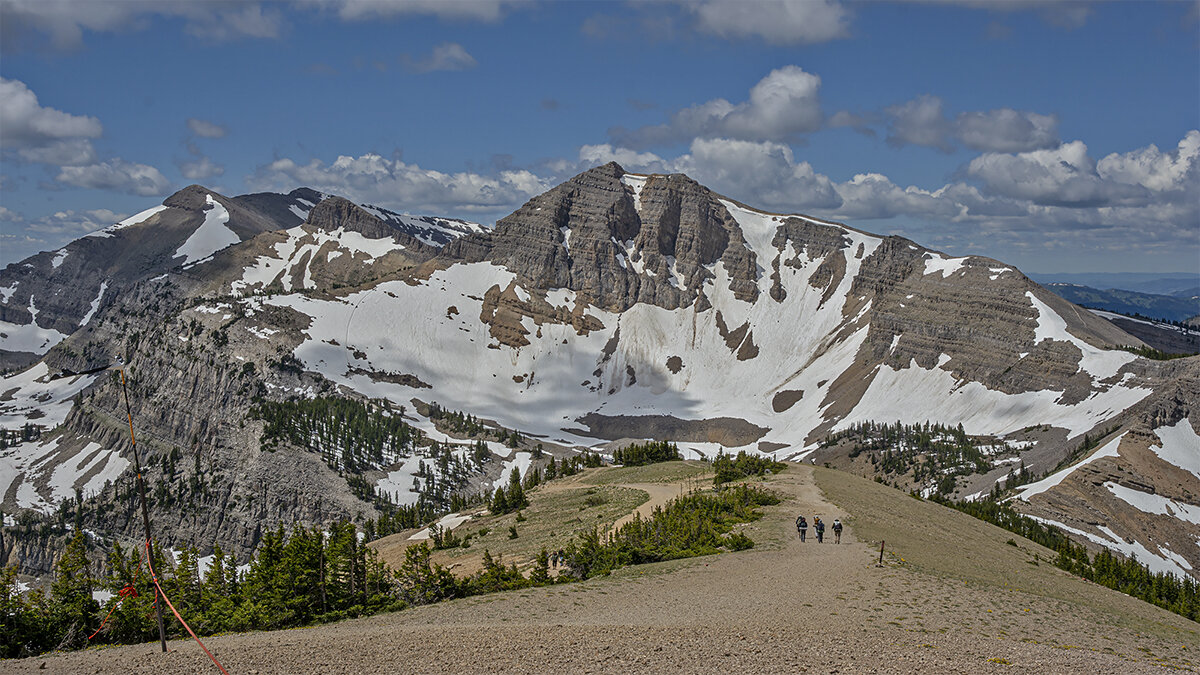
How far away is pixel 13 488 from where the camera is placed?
167750 mm

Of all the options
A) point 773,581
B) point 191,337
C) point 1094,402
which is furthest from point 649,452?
point 191,337

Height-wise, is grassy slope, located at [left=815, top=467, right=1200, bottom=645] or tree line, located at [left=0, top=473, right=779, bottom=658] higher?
tree line, located at [left=0, top=473, right=779, bottom=658]

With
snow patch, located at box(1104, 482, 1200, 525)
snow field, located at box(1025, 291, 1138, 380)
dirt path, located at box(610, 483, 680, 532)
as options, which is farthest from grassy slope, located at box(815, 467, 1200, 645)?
snow field, located at box(1025, 291, 1138, 380)

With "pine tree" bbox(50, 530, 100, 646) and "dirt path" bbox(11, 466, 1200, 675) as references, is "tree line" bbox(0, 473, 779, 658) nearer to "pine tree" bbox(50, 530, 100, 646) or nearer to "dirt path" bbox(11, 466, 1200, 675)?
"pine tree" bbox(50, 530, 100, 646)

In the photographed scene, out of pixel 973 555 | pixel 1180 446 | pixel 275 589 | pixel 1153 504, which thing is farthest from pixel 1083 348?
pixel 275 589

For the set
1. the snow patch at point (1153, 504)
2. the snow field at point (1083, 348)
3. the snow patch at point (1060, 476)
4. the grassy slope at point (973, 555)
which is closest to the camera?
the grassy slope at point (973, 555)

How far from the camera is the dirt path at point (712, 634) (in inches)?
843

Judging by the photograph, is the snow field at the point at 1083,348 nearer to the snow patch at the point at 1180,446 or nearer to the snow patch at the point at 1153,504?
the snow patch at the point at 1180,446

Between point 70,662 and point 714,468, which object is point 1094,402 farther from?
point 70,662

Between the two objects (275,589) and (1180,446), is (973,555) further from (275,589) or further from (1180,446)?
(1180,446)

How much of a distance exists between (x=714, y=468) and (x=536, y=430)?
125 m

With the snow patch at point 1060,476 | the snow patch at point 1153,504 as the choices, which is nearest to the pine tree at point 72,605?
the snow patch at point 1060,476

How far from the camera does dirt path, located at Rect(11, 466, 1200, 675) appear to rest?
2142cm

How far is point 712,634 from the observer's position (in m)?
24.0
